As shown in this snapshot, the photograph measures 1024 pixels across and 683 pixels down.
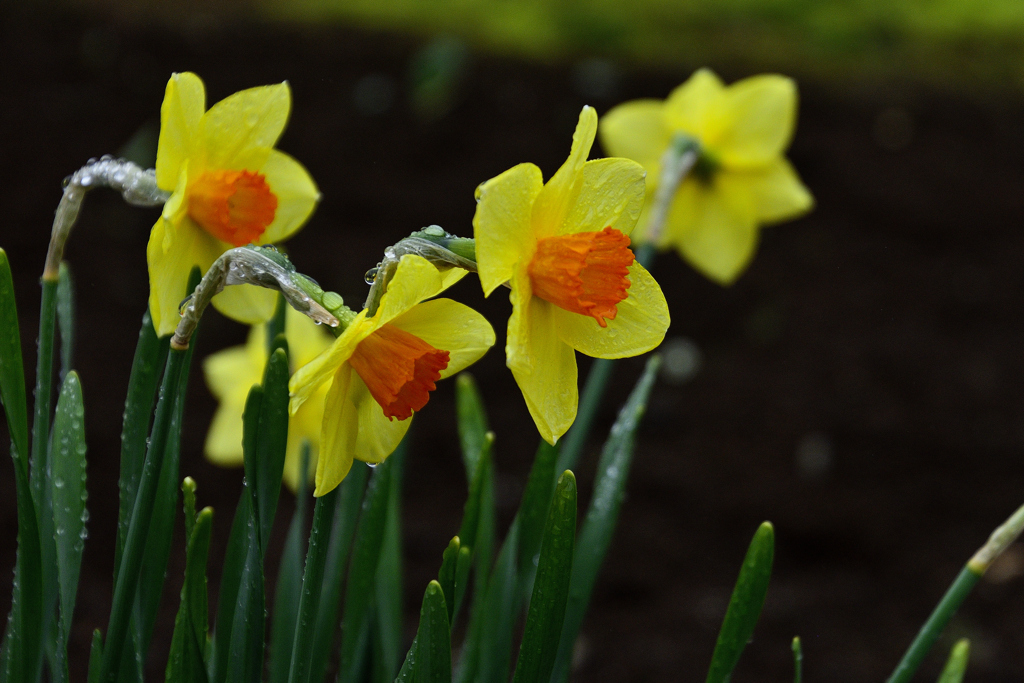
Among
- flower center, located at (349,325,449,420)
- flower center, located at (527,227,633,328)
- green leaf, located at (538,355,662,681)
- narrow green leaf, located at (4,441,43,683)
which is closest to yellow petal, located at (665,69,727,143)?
green leaf, located at (538,355,662,681)

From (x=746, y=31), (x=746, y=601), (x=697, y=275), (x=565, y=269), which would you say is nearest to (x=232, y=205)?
(x=565, y=269)

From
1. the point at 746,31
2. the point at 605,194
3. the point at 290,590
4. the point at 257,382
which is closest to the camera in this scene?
the point at 605,194

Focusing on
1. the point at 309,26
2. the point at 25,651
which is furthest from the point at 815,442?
the point at 309,26

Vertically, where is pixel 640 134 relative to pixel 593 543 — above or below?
above

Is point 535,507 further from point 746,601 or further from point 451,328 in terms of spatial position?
point 451,328

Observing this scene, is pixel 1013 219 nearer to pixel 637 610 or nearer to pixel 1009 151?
pixel 1009 151

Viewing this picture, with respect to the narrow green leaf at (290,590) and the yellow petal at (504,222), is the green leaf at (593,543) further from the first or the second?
the yellow petal at (504,222)

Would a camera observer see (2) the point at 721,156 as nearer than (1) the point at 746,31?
Yes
